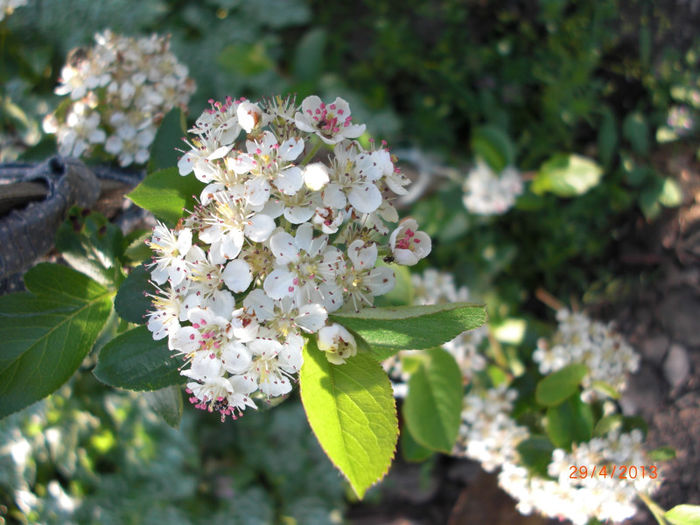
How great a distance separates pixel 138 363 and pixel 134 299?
0.11 metres

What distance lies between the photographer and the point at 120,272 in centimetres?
100

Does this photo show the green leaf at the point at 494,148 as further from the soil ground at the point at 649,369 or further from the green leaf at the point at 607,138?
the soil ground at the point at 649,369

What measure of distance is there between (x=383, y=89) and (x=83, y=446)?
82.1 inches

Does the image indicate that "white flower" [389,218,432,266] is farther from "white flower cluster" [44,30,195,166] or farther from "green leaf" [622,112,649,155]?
"green leaf" [622,112,649,155]

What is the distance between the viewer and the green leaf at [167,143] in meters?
1.07

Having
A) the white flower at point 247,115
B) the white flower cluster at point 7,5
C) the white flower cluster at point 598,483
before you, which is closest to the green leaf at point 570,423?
the white flower cluster at point 598,483

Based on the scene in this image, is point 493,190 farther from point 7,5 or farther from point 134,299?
point 7,5

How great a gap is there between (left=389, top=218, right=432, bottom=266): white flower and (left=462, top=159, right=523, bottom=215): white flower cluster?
1.35m

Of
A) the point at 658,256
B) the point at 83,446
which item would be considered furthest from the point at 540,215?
the point at 83,446

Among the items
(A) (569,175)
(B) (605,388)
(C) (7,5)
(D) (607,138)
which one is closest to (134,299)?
(C) (7,5)

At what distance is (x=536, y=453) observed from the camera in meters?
A: 1.54

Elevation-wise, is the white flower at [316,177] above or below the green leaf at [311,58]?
above

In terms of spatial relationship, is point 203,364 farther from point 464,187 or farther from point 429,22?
point 429,22

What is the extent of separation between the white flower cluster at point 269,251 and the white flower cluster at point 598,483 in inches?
34.7
